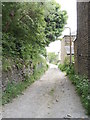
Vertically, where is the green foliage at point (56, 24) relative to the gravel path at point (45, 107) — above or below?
above

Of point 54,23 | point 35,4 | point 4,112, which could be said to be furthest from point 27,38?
point 54,23

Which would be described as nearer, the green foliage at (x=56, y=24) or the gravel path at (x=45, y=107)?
the gravel path at (x=45, y=107)

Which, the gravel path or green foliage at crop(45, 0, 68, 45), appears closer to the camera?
the gravel path

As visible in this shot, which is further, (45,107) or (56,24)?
(56,24)

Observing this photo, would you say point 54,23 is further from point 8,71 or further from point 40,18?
point 8,71

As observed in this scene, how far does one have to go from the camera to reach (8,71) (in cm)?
865

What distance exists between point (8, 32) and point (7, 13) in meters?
1.32

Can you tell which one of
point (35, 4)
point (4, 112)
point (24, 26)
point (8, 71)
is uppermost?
point (35, 4)

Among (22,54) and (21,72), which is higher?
(22,54)

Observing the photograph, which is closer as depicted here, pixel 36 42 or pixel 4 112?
pixel 4 112

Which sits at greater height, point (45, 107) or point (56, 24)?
point (56, 24)

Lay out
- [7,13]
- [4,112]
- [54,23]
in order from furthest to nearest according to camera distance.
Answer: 1. [54,23]
2. [7,13]
3. [4,112]

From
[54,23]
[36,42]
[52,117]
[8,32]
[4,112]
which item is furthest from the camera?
[54,23]

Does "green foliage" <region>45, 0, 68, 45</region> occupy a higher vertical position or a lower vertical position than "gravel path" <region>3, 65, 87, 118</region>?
higher
